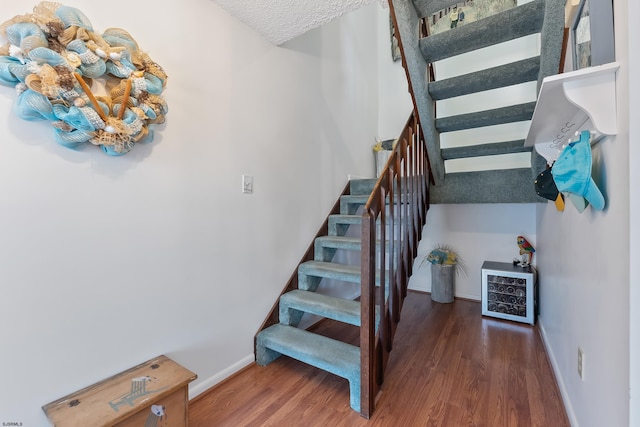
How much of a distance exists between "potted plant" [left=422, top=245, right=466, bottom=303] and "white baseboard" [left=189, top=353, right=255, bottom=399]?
233cm

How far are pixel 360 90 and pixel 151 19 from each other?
8.40 feet

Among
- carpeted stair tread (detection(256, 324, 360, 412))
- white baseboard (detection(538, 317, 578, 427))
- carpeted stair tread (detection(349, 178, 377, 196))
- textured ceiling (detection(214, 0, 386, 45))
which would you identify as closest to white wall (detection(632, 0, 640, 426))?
white baseboard (detection(538, 317, 578, 427))

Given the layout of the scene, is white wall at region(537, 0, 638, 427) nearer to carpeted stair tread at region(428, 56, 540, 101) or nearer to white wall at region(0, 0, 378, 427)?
carpeted stair tread at region(428, 56, 540, 101)

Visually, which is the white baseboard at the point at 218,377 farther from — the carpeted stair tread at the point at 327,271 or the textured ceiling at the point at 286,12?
the textured ceiling at the point at 286,12

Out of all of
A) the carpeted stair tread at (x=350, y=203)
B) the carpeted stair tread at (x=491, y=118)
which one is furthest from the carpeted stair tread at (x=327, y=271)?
the carpeted stair tread at (x=491, y=118)

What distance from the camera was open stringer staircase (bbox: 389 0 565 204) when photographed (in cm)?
148

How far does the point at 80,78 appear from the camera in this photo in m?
1.06

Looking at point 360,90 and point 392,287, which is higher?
point 360,90

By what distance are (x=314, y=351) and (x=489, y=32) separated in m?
2.24

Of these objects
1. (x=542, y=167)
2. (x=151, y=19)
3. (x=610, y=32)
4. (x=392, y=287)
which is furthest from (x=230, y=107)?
(x=542, y=167)

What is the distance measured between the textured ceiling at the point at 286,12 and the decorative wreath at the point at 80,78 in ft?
2.44

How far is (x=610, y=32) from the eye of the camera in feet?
2.84

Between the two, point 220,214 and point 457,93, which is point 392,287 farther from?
point 457,93

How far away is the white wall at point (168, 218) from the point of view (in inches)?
40.5
